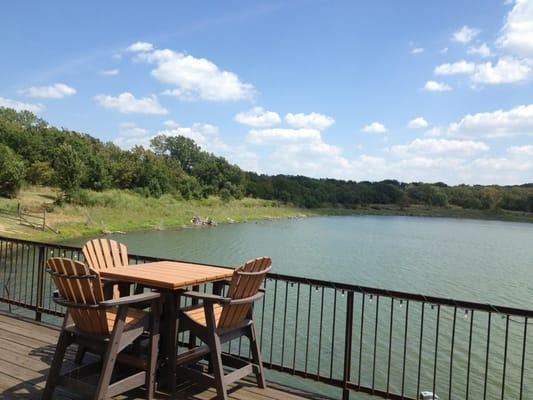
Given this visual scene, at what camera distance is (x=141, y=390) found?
129 inches

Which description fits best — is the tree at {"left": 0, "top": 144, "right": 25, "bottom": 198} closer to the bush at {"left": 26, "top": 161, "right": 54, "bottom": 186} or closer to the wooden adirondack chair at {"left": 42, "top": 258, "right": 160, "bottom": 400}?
the bush at {"left": 26, "top": 161, "right": 54, "bottom": 186}

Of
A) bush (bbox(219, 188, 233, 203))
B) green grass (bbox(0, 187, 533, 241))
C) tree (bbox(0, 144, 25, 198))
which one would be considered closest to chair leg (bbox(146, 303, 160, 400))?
green grass (bbox(0, 187, 533, 241))

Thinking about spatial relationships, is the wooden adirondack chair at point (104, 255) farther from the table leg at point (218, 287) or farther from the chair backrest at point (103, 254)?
the table leg at point (218, 287)

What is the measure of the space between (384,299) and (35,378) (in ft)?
33.6

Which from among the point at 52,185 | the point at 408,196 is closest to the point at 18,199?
the point at 52,185

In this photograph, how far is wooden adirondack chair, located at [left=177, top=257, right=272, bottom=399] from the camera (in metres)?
3.01

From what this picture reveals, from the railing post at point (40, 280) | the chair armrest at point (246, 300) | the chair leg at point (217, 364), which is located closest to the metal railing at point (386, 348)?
the railing post at point (40, 280)

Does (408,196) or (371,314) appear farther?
(408,196)

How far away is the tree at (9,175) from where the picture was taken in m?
28.2

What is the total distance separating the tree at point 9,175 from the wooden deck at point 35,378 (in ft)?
90.9

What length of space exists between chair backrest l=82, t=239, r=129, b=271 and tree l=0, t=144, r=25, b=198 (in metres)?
28.4

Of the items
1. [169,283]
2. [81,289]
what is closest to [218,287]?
[169,283]

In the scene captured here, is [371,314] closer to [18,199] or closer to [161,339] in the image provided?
[161,339]

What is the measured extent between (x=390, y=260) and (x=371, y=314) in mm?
12325
